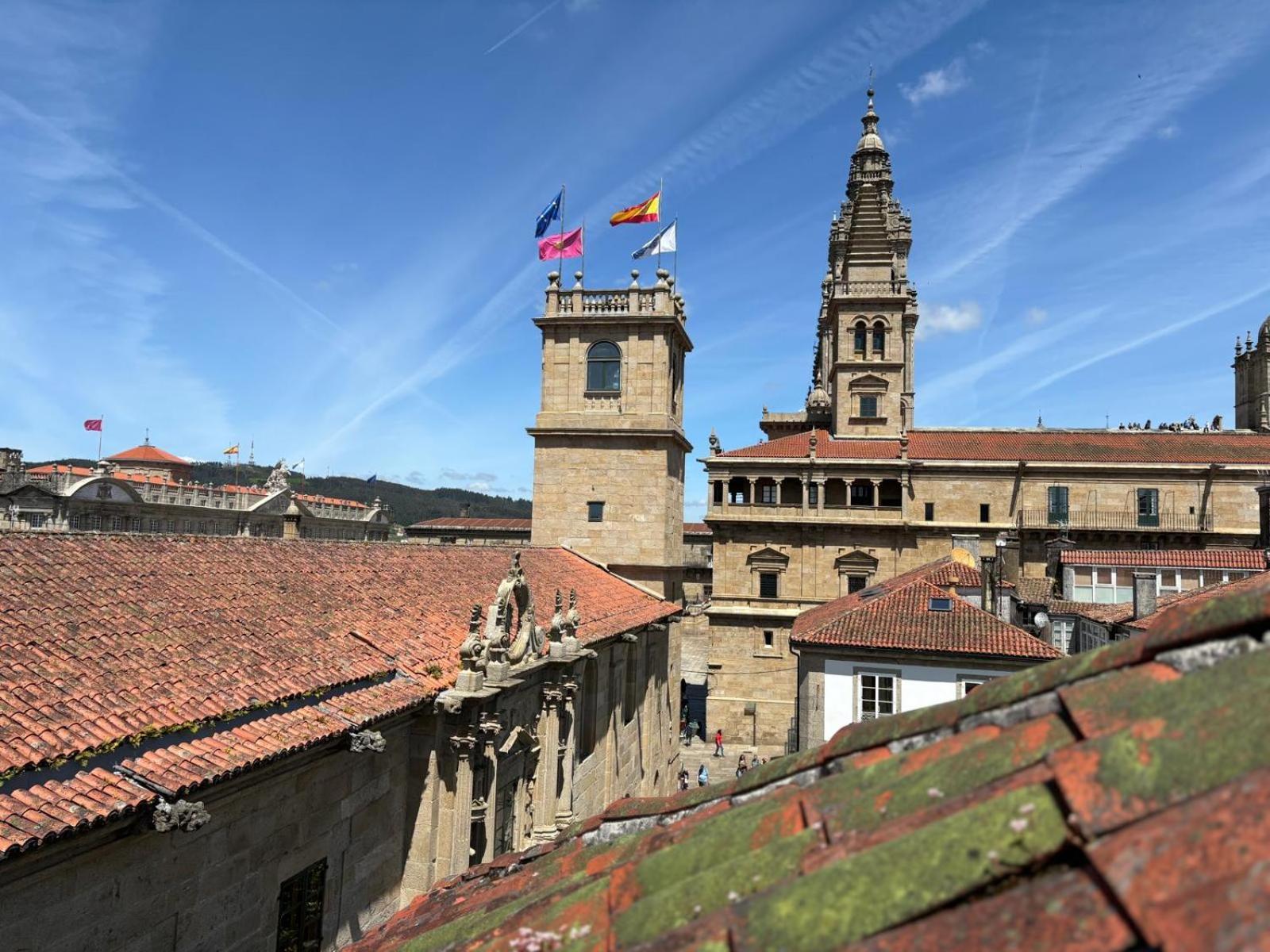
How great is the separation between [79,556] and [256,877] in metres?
5.50

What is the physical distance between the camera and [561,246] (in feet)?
101

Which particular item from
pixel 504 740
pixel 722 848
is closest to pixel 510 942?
pixel 722 848

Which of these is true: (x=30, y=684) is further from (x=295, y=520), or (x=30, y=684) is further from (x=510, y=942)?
(x=295, y=520)

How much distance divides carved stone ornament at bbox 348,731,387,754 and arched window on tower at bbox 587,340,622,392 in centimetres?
2195

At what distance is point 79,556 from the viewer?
37.7ft

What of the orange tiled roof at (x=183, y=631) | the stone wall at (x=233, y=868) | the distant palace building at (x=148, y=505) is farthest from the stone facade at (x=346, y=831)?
the distant palace building at (x=148, y=505)

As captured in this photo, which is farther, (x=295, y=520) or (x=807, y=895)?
(x=295, y=520)

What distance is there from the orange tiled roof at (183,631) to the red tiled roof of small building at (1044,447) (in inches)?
1211

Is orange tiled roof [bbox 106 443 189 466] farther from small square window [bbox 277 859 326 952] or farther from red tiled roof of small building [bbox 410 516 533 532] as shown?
small square window [bbox 277 859 326 952]

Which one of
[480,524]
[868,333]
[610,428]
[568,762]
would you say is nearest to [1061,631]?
[568,762]

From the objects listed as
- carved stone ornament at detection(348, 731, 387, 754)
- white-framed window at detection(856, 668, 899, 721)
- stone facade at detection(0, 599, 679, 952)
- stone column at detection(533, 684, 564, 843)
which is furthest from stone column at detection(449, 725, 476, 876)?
white-framed window at detection(856, 668, 899, 721)

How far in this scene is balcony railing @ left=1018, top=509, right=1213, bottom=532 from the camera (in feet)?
134

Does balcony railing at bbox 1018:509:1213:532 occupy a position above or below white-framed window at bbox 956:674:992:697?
above

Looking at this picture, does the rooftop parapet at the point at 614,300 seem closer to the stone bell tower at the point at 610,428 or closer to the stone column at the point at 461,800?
the stone bell tower at the point at 610,428
